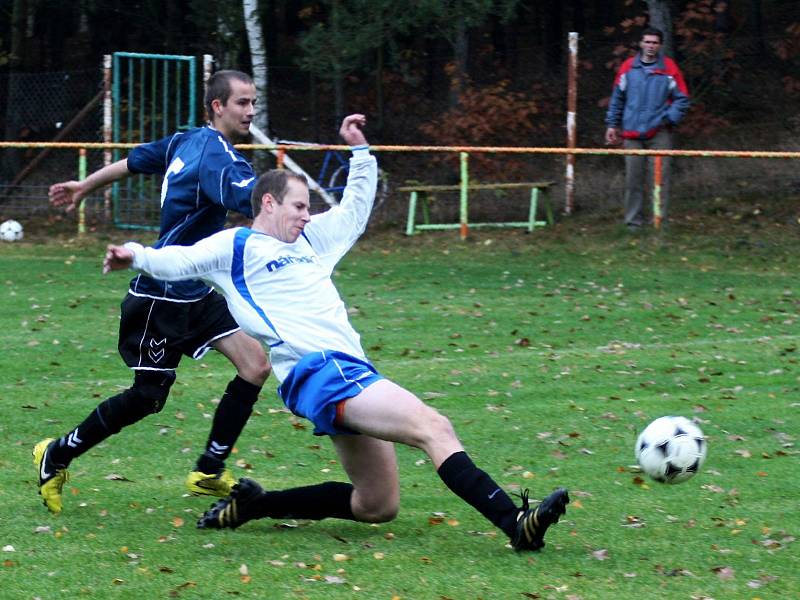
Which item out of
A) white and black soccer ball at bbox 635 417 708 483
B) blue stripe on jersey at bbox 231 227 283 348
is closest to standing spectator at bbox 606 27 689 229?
white and black soccer ball at bbox 635 417 708 483

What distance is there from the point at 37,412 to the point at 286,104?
513 inches

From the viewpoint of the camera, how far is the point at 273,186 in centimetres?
531

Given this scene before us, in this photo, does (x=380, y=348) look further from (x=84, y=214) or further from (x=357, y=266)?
(x=84, y=214)

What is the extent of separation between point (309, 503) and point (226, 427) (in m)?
0.65

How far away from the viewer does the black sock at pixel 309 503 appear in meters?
5.57

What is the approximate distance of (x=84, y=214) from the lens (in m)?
16.9

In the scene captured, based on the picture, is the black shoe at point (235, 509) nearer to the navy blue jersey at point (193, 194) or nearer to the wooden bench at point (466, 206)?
the navy blue jersey at point (193, 194)

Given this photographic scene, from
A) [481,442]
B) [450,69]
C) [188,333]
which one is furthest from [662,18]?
[188,333]

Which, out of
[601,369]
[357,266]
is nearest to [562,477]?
[601,369]

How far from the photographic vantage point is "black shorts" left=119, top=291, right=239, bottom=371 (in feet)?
19.8

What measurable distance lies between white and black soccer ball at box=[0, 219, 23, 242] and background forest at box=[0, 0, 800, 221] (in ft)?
9.24

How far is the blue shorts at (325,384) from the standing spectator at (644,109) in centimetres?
1027

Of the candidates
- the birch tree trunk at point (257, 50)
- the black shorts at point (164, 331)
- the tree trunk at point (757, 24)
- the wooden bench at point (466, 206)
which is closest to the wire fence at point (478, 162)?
the wooden bench at point (466, 206)

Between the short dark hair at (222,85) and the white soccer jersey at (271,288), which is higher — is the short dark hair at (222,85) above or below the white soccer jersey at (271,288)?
above
